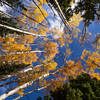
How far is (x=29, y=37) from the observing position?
51.9ft

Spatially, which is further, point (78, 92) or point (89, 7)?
point (89, 7)

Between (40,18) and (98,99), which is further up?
(40,18)

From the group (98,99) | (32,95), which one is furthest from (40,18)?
(32,95)

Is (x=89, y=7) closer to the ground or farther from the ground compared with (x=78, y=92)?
farther from the ground

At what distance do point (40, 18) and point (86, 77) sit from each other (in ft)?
31.8

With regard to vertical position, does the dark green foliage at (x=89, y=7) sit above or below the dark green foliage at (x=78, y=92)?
above

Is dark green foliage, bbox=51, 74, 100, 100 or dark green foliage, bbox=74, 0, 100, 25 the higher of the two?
dark green foliage, bbox=74, 0, 100, 25

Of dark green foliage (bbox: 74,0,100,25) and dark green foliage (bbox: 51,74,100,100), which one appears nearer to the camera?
dark green foliage (bbox: 51,74,100,100)

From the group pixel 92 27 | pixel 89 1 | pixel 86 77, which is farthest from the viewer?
pixel 92 27

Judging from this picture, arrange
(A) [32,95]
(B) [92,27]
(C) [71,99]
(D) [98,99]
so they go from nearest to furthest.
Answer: (C) [71,99]
(D) [98,99]
(A) [32,95]
(B) [92,27]

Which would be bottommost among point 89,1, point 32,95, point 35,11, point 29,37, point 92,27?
point 32,95

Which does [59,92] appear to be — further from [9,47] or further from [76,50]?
[76,50]

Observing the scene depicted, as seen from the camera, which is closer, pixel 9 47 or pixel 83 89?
pixel 83 89

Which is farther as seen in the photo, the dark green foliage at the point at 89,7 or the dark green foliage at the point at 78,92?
the dark green foliage at the point at 89,7
